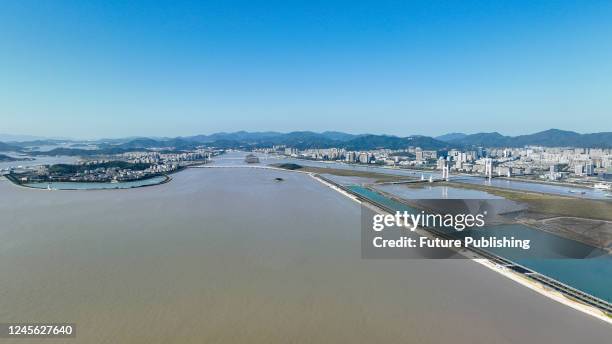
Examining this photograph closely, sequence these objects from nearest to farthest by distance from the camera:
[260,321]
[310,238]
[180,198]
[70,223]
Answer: [260,321] < [310,238] < [70,223] < [180,198]

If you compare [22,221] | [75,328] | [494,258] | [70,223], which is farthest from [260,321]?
[22,221]

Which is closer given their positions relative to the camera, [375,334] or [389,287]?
[375,334]

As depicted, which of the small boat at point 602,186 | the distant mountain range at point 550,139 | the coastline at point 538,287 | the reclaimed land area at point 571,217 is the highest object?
the distant mountain range at point 550,139

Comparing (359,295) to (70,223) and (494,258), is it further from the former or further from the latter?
(70,223)

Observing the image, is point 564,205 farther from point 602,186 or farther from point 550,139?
point 550,139

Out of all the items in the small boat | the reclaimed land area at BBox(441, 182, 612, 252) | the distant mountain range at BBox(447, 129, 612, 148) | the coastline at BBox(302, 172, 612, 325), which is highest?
the distant mountain range at BBox(447, 129, 612, 148)

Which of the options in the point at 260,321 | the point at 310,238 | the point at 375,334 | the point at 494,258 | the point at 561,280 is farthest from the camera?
the point at 310,238
